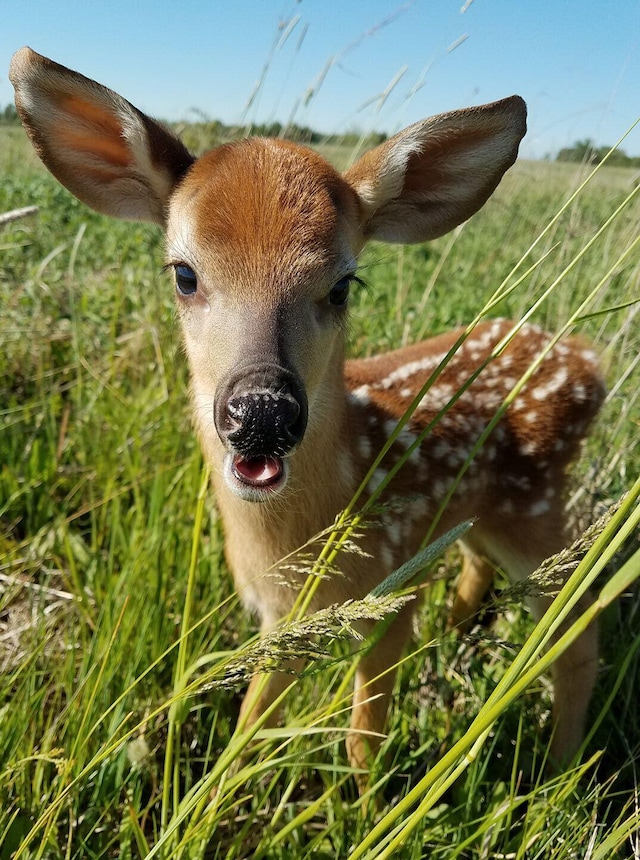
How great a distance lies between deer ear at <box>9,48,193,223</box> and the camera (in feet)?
6.14

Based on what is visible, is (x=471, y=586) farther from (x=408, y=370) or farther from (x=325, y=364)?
(x=325, y=364)

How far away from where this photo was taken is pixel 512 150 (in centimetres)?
198

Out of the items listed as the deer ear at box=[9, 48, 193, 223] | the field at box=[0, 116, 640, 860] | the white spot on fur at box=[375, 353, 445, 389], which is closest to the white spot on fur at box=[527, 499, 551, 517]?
the field at box=[0, 116, 640, 860]

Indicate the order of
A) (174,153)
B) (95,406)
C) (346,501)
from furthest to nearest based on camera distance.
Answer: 1. (95,406)
2. (346,501)
3. (174,153)

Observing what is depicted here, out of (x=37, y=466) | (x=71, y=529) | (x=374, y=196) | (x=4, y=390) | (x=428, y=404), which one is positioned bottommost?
(x=71, y=529)

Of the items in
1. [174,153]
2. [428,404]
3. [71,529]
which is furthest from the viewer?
[71,529]

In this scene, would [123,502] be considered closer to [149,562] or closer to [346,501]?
[149,562]

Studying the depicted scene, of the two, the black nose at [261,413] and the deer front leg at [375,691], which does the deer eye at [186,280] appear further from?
the deer front leg at [375,691]

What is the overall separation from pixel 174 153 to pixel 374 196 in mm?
637

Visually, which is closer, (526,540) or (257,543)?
(257,543)

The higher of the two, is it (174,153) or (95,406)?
(174,153)

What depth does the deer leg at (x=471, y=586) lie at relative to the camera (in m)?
3.02

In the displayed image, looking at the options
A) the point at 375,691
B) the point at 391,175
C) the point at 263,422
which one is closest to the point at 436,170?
the point at 391,175

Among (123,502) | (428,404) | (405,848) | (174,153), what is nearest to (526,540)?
(428,404)
